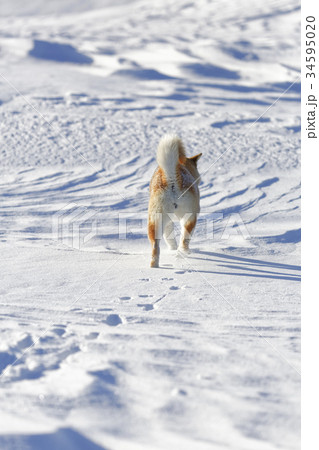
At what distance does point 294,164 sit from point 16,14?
65.7 ft

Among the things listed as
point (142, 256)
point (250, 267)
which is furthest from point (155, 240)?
point (250, 267)

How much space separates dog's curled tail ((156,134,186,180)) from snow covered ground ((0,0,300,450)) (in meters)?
0.86

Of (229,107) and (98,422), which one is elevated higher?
(229,107)

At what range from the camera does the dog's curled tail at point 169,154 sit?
4.63m

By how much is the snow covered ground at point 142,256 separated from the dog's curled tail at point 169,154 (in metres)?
0.86

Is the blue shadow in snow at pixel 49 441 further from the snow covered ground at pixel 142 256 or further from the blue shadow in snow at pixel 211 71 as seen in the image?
the blue shadow in snow at pixel 211 71

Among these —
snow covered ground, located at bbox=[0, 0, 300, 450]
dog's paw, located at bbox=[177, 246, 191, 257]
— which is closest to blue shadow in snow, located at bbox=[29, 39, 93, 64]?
snow covered ground, located at bbox=[0, 0, 300, 450]

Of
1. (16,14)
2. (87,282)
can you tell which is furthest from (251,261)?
(16,14)

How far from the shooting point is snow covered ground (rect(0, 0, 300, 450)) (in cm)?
266

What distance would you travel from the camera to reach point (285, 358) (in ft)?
10.3

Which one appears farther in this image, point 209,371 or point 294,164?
point 294,164

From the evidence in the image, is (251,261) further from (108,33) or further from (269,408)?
(108,33)

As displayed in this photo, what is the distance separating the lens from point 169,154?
469 centimetres

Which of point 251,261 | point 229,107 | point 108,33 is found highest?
point 108,33
